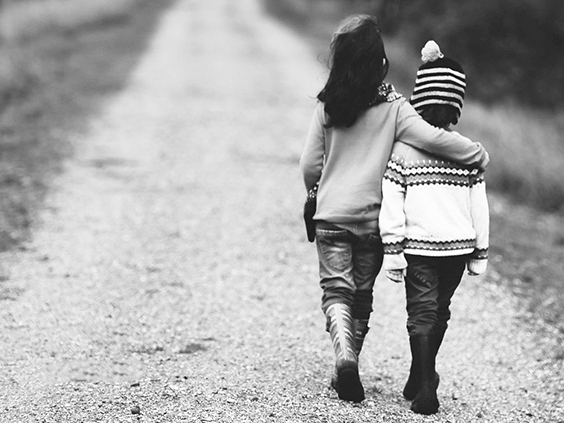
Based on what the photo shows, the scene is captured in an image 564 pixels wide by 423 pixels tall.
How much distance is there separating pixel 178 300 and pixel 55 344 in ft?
3.55

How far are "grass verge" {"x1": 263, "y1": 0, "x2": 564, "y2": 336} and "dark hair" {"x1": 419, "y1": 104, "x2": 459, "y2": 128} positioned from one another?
0.81m

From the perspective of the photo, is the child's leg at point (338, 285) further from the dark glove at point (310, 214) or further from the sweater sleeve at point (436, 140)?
the sweater sleeve at point (436, 140)

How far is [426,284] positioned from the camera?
358cm

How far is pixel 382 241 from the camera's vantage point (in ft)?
11.7

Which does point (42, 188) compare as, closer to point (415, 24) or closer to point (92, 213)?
point (92, 213)

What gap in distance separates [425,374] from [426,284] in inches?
16.1

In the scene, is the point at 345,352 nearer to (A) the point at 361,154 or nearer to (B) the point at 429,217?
(B) the point at 429,217

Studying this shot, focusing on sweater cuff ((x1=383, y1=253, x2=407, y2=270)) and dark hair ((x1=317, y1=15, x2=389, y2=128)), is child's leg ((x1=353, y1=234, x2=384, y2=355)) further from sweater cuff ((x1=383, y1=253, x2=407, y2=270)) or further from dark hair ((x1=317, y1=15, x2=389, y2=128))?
dark hair ((x1=317, y1=15, x2=389, y2=128))

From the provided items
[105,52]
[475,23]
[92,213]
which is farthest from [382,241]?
[475,23]

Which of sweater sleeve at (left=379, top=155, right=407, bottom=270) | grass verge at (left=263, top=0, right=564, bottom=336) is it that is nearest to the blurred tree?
grass verge at (left=263, top=0, right=564, bottom=336)

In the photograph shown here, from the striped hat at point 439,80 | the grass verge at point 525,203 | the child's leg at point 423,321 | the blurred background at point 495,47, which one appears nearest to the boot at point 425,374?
the child's leg at point 423,321

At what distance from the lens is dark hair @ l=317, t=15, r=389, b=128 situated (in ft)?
11.3

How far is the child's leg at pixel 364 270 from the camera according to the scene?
12.0 ft

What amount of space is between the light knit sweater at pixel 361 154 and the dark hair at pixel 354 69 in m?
0.08
